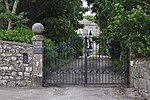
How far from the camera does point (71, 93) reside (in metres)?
10.8

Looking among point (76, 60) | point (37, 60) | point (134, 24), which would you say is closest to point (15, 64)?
point (37, 60)

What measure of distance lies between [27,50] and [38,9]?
6.44 m

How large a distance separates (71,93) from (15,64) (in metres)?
2.84

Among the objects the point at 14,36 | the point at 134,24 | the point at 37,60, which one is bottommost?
the point at 37,60

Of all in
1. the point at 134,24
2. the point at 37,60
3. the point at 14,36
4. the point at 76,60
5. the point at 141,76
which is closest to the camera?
the point at 134,24

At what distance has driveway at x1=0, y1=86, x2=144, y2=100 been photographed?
9915 mm

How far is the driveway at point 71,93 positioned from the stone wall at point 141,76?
0.85ft

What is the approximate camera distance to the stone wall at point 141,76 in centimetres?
951

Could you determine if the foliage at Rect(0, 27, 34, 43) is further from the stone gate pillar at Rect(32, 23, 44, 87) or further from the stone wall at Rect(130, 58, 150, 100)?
the stone wall at Rect(130, 58, 150, 100)

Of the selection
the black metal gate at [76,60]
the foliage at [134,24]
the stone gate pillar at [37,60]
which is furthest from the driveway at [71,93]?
the foliage at [134,24]

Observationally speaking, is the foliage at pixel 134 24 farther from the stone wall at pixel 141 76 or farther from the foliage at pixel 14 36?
the foliage at pixel 14 36

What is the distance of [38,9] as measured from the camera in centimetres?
1830

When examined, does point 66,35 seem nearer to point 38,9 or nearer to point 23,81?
point 38,9

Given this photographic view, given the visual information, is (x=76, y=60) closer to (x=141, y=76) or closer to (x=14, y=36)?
(x=14, y=36)
